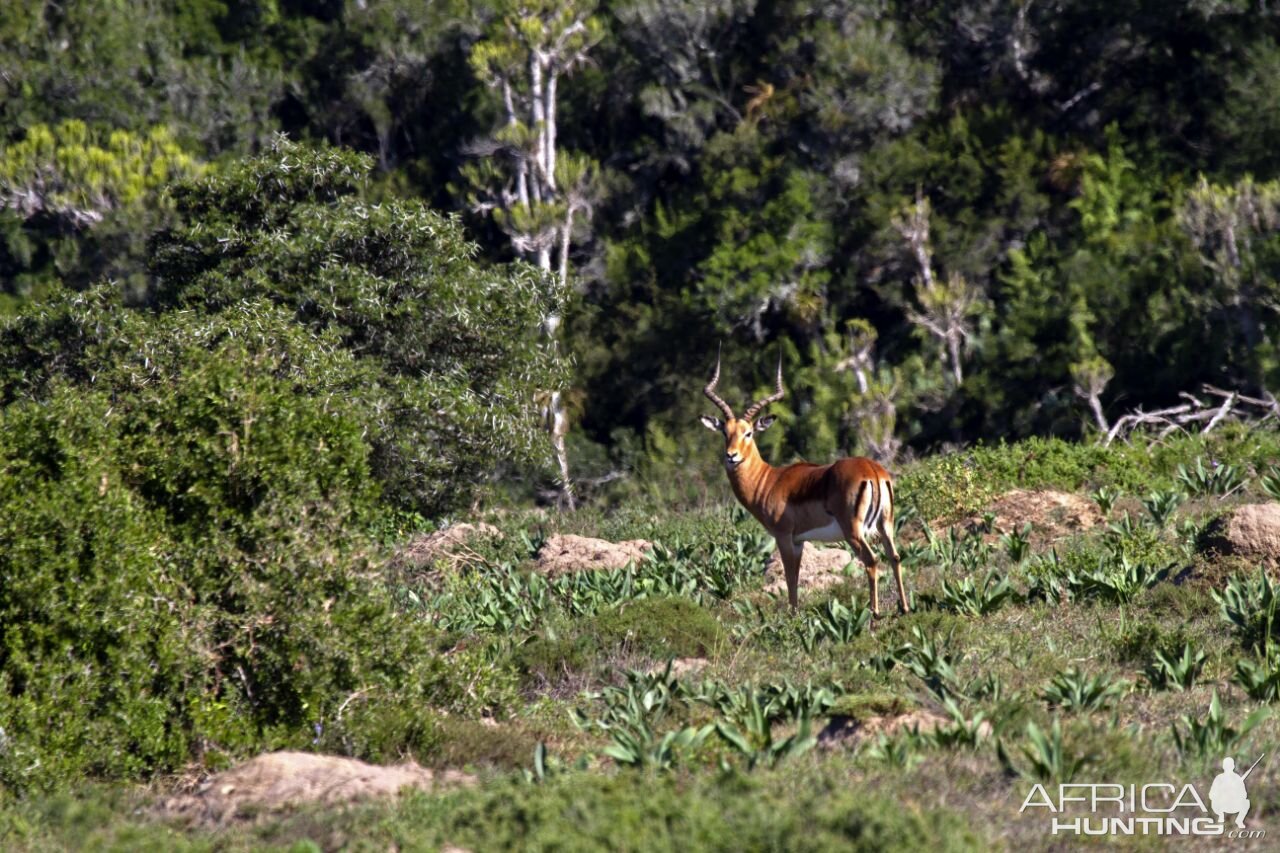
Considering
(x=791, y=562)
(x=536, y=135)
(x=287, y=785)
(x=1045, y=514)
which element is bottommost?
(x=1045, y=514)

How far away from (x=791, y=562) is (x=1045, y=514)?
12.8 ft

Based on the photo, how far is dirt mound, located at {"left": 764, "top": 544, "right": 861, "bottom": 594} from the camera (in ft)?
46.2

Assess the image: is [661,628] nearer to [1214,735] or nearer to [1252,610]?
[1252,610]

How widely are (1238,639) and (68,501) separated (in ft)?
23.1

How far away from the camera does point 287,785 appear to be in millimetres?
8445

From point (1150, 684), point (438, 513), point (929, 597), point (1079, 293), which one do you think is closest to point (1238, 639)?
point (1150, 684)

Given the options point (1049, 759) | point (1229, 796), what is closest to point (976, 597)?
point (1049, 759)

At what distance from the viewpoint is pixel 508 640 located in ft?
38.8

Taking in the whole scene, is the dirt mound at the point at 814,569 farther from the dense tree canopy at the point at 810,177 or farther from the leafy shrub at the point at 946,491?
the dense tree canopy at the point at 810,177

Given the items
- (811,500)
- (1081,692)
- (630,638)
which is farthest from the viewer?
(811,500)

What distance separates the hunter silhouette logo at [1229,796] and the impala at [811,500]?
4503 millimetres

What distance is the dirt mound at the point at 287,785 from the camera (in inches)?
325

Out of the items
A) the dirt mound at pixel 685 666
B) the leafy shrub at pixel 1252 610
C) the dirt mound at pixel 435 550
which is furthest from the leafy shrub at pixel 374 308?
the leafy shrub at pixel 1252 610

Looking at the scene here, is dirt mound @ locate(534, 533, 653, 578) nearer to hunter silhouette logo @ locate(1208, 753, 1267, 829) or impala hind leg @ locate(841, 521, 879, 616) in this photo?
impala hind leg @ locate(841, 521, 879, 616)
